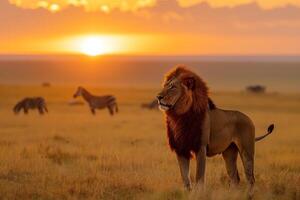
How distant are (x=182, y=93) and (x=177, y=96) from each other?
0.36 feet

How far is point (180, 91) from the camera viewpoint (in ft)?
29.9

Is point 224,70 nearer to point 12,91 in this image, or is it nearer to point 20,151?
point 12,91

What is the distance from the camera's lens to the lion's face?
29.6 feet

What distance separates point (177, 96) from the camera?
907cm

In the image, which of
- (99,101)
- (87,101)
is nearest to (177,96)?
(99,101)

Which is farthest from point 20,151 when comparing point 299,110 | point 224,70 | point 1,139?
point 224,70

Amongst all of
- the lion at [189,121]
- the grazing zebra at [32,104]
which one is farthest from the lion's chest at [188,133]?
the grazing zebra at [32,104]

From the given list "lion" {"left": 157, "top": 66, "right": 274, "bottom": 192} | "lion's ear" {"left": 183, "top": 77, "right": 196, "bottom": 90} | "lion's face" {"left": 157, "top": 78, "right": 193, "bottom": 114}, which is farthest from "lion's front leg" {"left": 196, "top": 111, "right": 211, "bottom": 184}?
"lion's ear" {"left": 183, "top": 77, "right": 196, "bottom": 90}

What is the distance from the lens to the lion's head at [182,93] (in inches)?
355

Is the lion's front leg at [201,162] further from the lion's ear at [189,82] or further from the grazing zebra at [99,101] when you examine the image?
the grazing zebra at [99,101]

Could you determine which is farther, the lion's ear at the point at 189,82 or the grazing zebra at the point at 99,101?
the grazing zebra at the point at 99,101

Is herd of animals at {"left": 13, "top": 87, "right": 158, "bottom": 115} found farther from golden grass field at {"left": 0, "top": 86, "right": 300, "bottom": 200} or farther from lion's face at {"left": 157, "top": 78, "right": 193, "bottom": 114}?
lion's face at {"left": 157, "top": 78, "right": 193, "bottom": 114}

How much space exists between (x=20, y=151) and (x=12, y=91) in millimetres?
47758

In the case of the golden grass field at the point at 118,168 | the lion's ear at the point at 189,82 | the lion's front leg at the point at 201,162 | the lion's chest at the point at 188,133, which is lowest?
the golden grass field at the point at 118,168
